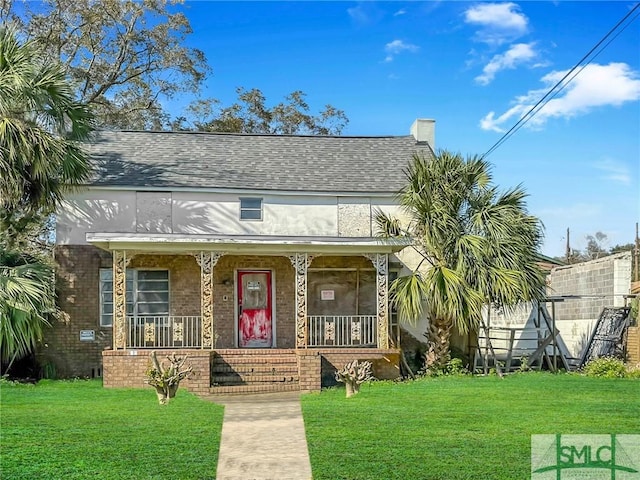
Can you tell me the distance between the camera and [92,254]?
61.4 ft

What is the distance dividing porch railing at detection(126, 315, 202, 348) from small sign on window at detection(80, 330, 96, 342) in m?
1.01

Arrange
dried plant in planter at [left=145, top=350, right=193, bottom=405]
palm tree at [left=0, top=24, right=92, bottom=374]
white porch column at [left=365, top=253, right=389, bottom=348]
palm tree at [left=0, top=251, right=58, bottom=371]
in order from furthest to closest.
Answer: white porch column at [left=365, top=253, right=389, bottom=348], palm tree at [left=0, top=24, right=92, bottom=374], palm tree at [left=0, top=251, right=58, bottom=371], dried plant in planter at [left=145, top=350, right=193, bottom=405]

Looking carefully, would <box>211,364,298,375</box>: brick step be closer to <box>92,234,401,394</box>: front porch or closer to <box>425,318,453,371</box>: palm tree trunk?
<box>92,234,401,394</box>: front porch

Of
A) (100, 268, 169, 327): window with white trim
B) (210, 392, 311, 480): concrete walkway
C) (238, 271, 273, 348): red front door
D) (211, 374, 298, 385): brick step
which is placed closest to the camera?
(210, 392, 311, 480): concrete walkway

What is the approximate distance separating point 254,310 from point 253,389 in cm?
334

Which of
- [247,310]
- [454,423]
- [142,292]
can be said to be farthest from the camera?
[247,310]

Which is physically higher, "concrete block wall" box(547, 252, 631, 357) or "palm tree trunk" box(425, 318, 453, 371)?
"concrete block wall" box(547, 252, 631, 357)

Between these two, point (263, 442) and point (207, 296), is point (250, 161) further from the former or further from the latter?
point (263, 442)

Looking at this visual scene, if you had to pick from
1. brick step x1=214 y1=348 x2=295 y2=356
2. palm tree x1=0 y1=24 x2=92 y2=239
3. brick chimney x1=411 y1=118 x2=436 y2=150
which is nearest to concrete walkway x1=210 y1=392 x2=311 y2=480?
brick step x1=214 y1=348 x2=295 y2=356

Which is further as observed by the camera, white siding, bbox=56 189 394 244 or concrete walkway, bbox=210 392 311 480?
white siding, bbox=56 189 394 244

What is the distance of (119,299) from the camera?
16609mm

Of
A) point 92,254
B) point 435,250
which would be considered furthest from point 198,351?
point 435,250

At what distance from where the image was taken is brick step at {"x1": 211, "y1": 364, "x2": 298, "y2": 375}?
16.6 meters

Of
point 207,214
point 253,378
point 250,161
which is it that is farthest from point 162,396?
point 250,161
